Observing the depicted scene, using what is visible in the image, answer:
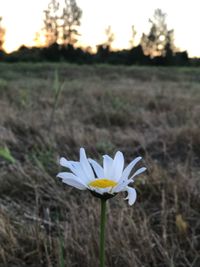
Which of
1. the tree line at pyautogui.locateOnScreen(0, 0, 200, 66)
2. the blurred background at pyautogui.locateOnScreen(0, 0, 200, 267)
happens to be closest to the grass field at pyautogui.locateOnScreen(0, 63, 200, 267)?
the blurred background at pyautogui.locateOnScreen(0, 0, 200, 267)

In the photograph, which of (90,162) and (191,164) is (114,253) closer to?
(90,162)

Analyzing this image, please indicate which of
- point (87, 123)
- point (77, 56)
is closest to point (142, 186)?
point (87, 123)

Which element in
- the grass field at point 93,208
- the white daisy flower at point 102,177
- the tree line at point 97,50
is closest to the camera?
the white daisy flower at point 102,177

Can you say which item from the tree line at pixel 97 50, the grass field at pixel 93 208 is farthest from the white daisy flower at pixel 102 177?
the tree line at pixel 97 50

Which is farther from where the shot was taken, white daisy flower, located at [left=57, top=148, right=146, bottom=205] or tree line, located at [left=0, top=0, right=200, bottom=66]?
tree line, located at [left=0, top=0, right=200, bottom=66]

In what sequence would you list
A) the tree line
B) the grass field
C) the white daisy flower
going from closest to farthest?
the white daisy flower < the grass field < the tree line

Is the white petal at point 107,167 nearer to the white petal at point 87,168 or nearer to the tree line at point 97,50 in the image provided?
the white petal at point 87,168

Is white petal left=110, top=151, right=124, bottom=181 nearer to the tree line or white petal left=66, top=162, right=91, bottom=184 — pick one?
white petal left=66, top=162, right=91, bottom=184

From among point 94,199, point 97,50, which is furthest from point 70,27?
point 94,199

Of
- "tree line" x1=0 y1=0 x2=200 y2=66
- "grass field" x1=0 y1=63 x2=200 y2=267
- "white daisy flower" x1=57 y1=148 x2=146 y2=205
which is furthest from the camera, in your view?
"tree line" x1=0 y1=0 x2=200 y2=66
